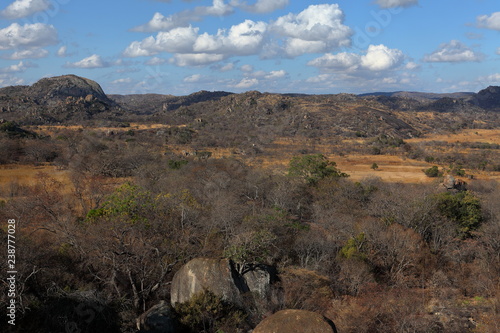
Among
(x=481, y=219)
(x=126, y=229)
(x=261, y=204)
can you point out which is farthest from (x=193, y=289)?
(x=481, y=219)

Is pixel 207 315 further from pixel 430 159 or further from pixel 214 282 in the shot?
pixel 430 159

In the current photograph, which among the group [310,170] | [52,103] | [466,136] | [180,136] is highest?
[52,103]

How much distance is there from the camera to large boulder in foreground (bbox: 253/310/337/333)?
712 cm

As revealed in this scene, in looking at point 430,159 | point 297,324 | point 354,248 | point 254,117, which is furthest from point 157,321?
point 254,117

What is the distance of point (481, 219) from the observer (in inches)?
844

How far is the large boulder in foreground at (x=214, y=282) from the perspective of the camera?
10891mm

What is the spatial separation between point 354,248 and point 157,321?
9.04 metres

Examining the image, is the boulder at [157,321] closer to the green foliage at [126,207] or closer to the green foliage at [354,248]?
the green foliage at [126,207]

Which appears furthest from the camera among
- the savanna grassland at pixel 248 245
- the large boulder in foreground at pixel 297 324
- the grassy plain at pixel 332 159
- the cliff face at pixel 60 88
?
the cliff face at pixel 60 88

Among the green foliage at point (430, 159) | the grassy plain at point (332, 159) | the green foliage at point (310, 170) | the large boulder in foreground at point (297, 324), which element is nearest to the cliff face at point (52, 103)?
the grassy plain at point (332, 159)

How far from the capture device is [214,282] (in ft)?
36.0

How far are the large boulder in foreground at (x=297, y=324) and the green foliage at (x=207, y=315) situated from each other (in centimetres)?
274

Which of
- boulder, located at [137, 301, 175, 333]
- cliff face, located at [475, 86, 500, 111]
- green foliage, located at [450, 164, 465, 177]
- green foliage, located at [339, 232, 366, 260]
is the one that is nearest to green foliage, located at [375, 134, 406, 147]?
green foliage, located at [450, 164, 465, 177]

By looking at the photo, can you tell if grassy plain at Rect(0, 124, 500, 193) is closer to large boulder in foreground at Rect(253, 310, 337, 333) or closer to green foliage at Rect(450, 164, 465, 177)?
green foliage at Rect(450, 164, 465, 177)
